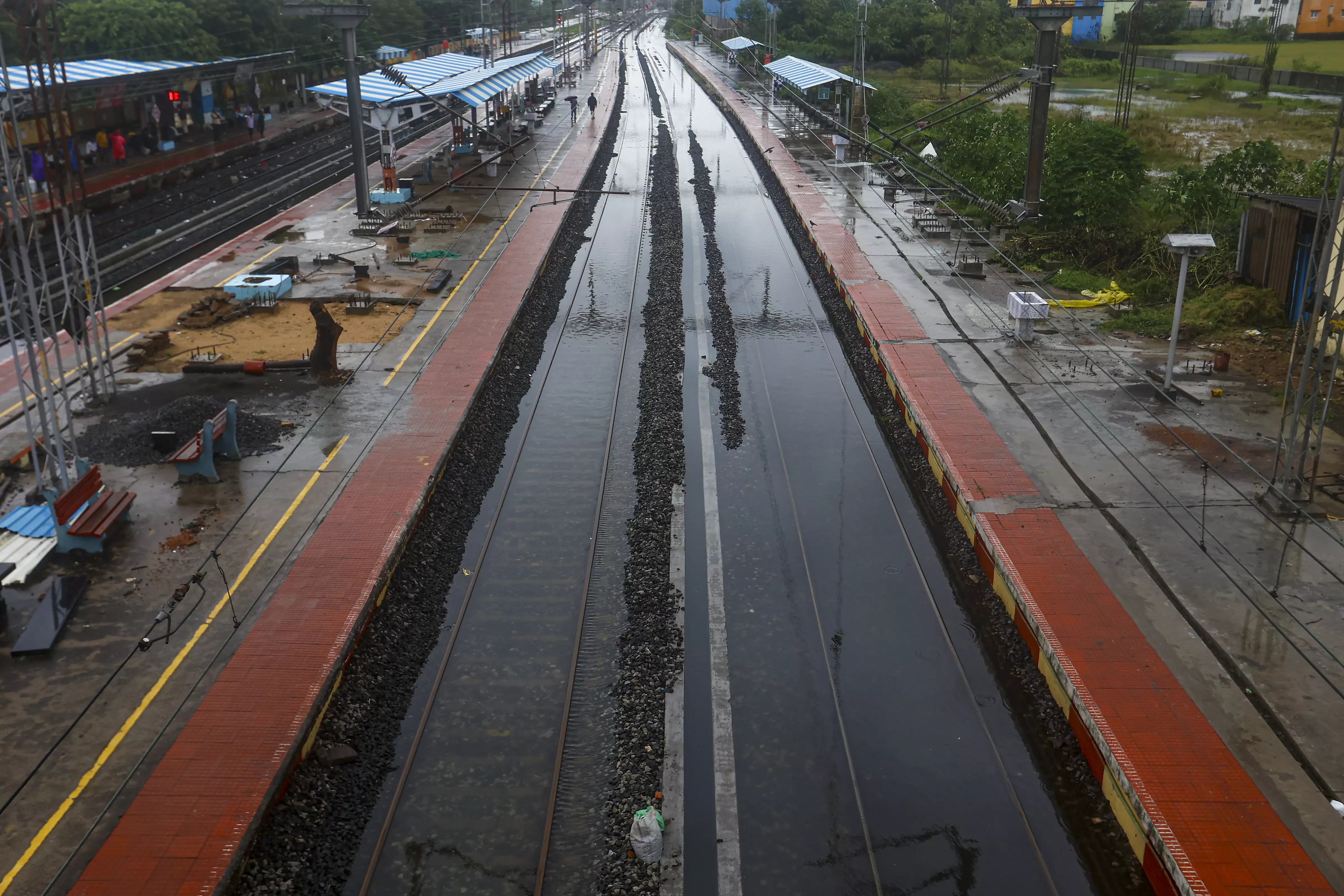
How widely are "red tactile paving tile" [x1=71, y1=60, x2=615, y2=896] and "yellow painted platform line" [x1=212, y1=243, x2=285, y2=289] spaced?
9.30 metres

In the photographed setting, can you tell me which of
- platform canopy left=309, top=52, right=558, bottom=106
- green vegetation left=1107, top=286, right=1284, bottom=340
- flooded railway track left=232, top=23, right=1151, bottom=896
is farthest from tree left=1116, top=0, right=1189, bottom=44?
flooded railway track left=232, top=23, right=1151, bottom=896

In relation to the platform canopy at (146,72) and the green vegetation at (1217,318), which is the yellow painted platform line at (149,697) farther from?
the platform canopy at (146,72)

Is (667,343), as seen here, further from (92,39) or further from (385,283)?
(92,39)

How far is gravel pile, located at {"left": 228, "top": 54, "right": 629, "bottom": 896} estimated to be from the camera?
9039mm

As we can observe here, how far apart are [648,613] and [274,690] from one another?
14.5 ft

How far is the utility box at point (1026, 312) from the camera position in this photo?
66.5 feet

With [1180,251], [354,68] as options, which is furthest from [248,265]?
[1180,251]

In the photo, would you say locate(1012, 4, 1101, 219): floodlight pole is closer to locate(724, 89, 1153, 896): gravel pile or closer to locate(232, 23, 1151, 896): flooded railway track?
locate(232, 23, 1151, 896): flooded railway track

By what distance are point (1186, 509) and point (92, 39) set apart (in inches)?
1748

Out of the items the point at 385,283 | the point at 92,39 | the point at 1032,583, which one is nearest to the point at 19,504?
the point at 385,283

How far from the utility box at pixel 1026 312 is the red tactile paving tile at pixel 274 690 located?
10.4 metres

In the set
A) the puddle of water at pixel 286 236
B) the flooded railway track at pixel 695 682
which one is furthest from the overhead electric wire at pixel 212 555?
the puddle of water at pixel 286 236

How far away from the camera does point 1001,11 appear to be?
81.0m

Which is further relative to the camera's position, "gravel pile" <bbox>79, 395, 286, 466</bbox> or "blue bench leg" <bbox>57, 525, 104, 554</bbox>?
"gravel pile" <bbox>79, 395, 286, 466</bbox>
